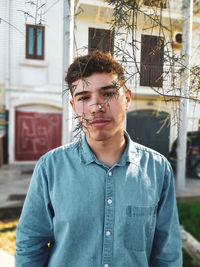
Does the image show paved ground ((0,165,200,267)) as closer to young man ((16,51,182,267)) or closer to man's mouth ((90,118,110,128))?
young man ((16,51,182,267))

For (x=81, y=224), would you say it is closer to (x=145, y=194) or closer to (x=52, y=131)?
(x=145, y=194)

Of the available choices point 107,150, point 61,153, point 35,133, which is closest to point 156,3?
point 107,150

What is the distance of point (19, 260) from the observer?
4.03 feet

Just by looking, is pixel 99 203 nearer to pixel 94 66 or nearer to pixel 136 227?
pixel 136 227

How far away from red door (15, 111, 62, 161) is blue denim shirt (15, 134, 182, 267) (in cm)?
897

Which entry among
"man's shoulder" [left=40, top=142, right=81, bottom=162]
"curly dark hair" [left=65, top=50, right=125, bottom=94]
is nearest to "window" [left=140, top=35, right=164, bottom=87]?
"curly dark hair" [left=65, top=50, right=125, bottom=94]

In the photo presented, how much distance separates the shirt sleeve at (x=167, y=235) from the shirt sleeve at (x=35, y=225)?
62 cm

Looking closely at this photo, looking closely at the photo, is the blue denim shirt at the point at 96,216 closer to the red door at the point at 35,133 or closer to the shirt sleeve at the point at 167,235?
the shirt sleeve at the point at 167,235

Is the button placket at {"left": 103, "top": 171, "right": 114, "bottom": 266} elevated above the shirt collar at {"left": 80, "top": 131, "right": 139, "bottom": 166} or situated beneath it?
situated beneath

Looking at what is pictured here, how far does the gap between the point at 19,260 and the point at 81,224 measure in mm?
395

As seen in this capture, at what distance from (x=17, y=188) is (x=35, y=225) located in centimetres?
512

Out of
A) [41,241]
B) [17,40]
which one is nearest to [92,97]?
[17,40]

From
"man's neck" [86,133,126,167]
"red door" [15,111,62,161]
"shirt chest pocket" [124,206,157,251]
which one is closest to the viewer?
"shirt chest pocket" [124,206,157,251]

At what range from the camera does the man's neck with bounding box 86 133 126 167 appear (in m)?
1.32
